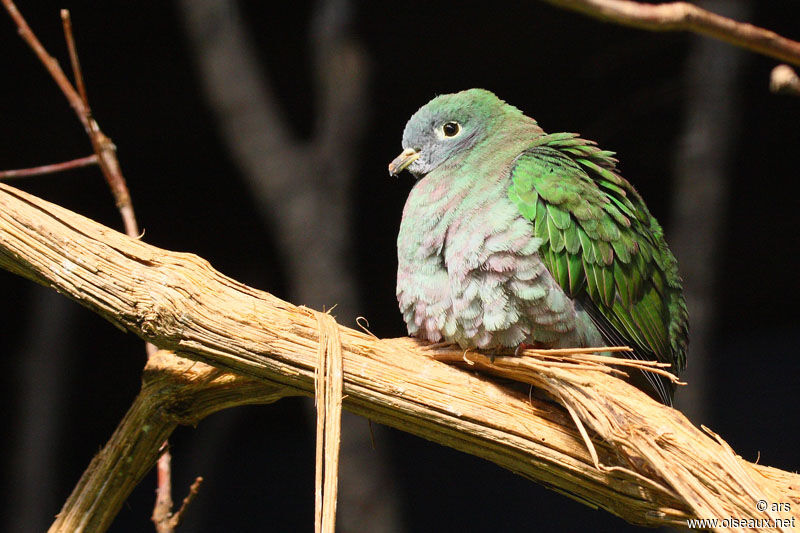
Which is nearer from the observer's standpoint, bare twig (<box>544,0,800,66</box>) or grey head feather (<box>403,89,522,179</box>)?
bare twig (<box>544,0,800,66</box>)

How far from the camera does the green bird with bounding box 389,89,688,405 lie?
177cm

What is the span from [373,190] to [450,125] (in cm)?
227

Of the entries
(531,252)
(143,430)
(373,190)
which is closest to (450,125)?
(531,252)

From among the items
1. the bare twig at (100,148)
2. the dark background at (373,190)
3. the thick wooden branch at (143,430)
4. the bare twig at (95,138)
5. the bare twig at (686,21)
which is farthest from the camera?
the dark background at (373,190)

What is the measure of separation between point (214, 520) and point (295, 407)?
95 cm

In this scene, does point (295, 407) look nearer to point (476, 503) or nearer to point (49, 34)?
point (476, 503)

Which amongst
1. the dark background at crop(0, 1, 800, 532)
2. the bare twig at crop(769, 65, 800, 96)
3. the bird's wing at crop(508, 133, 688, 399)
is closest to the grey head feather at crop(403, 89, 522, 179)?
the bird's wing at crop(508, 133, 688, 399)

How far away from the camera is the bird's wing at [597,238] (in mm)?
1804

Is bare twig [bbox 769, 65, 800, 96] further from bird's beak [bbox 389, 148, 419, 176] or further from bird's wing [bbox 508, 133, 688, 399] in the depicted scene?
bird's beak [bbox 389, 148, 419, 176]

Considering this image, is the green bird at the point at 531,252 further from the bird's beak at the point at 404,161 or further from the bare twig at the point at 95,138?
the bare twig at the point at 95,138

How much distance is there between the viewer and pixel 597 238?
1852mm

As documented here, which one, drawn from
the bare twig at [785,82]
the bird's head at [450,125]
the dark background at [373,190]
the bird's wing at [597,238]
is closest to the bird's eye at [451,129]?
the bird's head at [450,125]

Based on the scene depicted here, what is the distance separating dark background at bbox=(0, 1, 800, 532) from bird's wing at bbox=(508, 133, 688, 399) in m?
1.76

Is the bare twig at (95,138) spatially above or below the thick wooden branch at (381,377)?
above
